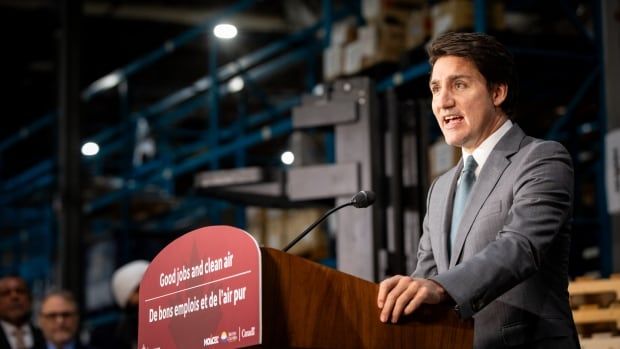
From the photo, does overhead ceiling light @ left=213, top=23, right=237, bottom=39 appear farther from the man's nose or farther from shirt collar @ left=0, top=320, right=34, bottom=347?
the man's nose

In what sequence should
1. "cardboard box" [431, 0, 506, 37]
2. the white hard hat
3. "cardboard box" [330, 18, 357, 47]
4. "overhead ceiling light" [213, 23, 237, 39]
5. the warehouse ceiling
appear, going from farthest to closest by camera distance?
1. the warehouse ceiling
2. "overhead ceiling light" [213, 23, 237, 39]
3. "cardboard box" [330, 18, 357, 47]
4. "cardboard box" [431, 0, 506, 37]
5. the white hard hat

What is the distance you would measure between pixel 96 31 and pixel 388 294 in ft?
49.9

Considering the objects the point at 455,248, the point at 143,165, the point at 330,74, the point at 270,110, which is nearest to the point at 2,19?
the point at 143,165

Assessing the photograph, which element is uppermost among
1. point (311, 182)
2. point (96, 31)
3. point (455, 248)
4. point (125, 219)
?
point (96, 31)

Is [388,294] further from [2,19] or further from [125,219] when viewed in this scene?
[2,19]

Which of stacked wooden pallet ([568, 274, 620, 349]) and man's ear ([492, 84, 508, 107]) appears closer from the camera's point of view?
man's ear ([492, 84, 508, 107])

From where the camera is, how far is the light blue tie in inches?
115

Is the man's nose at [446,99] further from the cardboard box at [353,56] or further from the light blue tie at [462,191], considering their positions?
the cardboard box at [353,56]

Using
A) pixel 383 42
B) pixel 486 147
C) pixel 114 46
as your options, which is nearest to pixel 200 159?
pixel 383 42

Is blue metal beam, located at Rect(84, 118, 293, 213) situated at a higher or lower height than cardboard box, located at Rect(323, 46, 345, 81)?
lower

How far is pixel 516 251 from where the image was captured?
8.59ft

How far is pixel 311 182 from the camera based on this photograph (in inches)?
286

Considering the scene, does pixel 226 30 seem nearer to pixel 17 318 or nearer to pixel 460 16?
pixel 460 16

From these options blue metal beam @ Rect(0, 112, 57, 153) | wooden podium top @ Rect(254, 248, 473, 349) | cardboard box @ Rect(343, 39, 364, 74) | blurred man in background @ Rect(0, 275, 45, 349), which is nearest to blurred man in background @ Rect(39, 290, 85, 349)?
blurred man in background @ Rect(0, 275, 45, 349)
